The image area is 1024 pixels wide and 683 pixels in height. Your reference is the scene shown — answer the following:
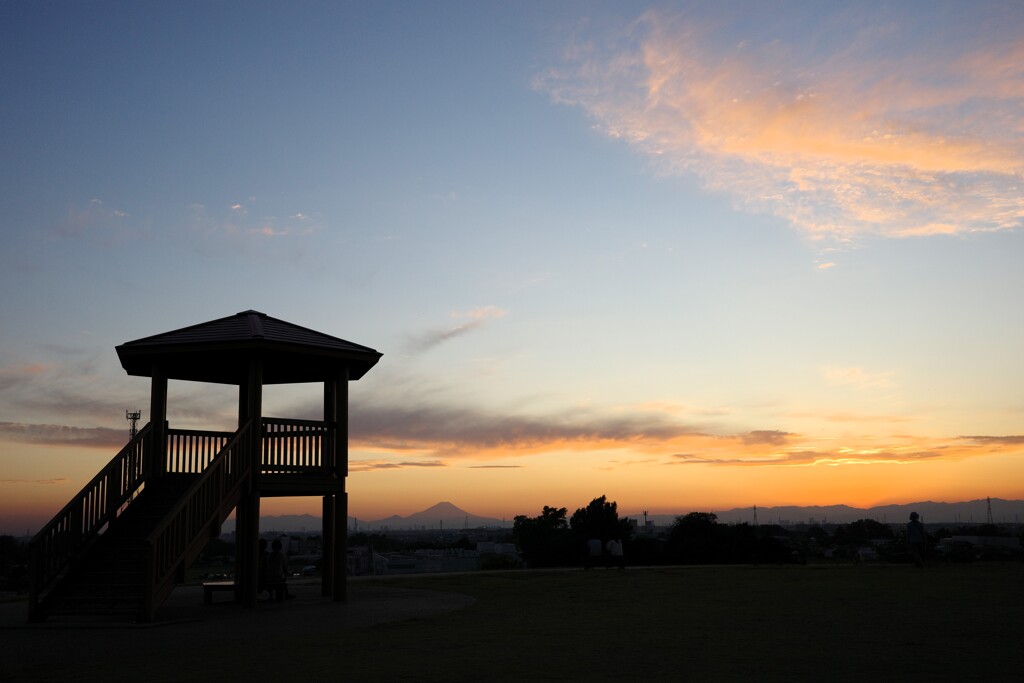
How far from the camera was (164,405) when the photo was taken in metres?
18.9

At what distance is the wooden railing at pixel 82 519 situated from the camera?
50.6 feet

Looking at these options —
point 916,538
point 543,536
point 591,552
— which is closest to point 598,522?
point 543,536

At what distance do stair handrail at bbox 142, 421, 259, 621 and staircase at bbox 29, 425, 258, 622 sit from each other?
0.02 meters

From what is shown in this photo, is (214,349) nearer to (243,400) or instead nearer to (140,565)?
(243,400)

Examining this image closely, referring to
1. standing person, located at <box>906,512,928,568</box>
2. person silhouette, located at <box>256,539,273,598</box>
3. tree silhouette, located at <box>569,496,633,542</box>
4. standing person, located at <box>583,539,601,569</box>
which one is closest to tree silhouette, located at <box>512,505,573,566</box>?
tree silhouette, located at <box>569,496,633,542</box>

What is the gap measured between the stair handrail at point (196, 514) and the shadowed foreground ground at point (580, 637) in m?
0.74

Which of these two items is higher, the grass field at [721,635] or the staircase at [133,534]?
the staircase at [133,534]

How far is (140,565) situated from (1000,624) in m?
14.0

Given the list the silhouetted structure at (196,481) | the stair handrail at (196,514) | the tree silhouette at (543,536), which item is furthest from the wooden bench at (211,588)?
the tree silhouette at (543,536)

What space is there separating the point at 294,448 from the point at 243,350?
239 centimetres

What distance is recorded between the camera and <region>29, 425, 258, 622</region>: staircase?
15.0m

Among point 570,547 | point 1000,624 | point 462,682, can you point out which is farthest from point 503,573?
point 570,547

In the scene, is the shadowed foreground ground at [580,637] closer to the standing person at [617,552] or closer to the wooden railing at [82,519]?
the wooden railing at [82,519]

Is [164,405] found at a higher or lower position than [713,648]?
higher
